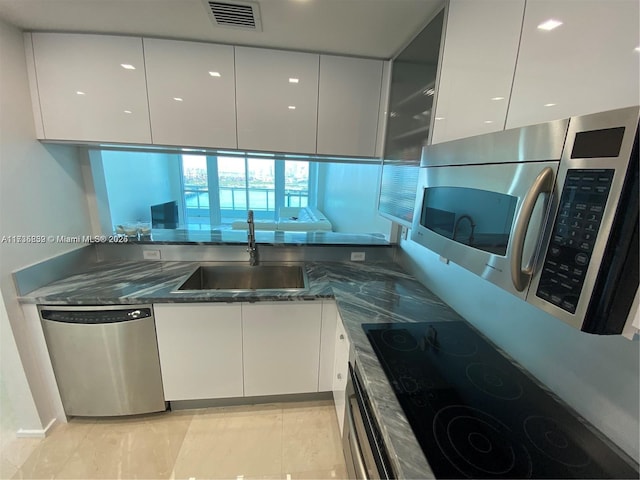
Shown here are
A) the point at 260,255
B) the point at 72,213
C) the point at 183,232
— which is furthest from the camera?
the point at 183,232

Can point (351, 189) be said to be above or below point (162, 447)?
above

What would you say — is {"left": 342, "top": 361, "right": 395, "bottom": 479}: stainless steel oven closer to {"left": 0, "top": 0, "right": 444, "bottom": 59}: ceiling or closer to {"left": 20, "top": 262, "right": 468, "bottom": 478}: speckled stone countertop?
{"left": 20, "top": 262, "right": 468, "bottom": 478}: speckled stone countertop

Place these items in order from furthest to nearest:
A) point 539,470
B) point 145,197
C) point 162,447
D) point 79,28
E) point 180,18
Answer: point 145,197, point 162,447, point 79,28, point 180,18, point 539,470

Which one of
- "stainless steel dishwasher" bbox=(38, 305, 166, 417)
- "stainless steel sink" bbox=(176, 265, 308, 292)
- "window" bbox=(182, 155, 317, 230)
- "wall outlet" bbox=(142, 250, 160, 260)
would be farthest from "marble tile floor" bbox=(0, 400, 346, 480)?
"window" bbox=(182, 155, 317, 230)

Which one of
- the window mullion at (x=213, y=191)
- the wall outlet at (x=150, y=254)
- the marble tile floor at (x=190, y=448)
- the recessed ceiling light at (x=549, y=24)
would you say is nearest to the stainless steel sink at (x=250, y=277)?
the wall outlet at (x=150, y=254)

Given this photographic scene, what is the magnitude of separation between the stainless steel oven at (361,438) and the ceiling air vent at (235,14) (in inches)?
66.8

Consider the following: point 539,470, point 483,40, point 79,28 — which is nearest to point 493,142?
point 483,40

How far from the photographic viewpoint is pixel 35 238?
151 cm

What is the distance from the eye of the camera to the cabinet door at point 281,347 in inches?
63.4

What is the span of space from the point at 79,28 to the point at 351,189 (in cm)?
278

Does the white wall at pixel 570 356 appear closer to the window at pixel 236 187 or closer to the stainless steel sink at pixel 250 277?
the stainless steel sink at pixel 250 277

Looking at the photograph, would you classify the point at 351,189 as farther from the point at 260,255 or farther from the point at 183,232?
the point at 183,232

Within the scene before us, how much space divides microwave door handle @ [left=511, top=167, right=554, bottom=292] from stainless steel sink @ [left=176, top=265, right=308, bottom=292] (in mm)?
1492

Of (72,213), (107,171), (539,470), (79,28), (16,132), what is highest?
(79,28)
